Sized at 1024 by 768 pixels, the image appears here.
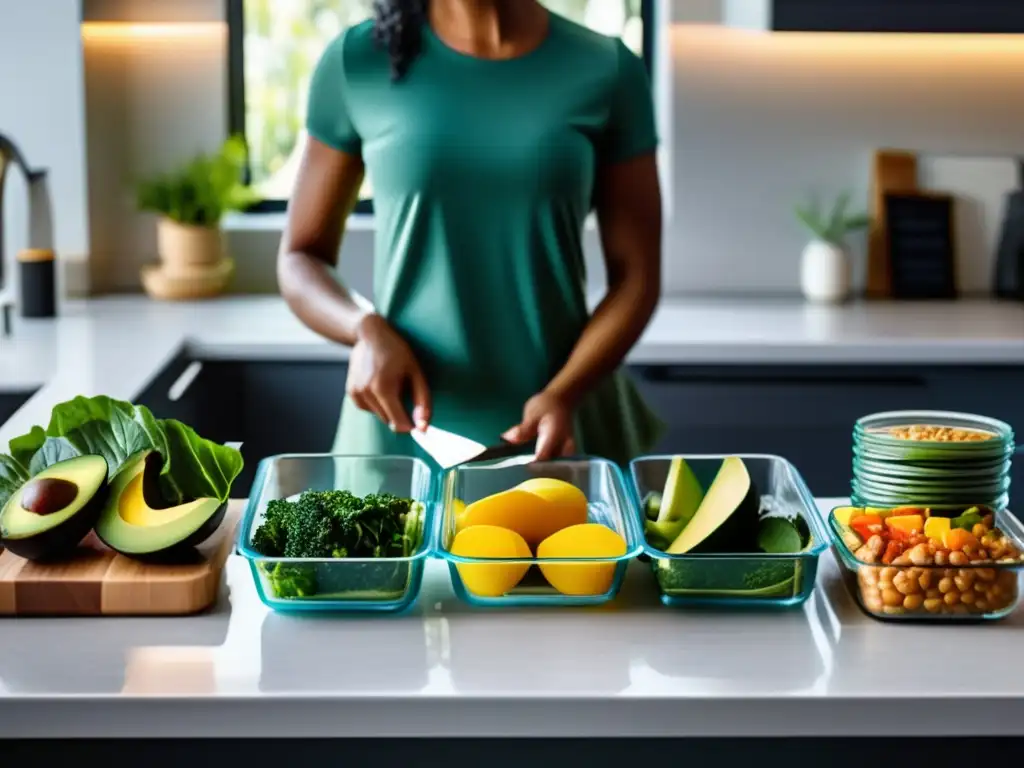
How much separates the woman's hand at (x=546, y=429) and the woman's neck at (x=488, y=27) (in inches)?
19.3

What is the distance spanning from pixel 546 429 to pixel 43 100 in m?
2.10

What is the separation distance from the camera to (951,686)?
1.24 metres

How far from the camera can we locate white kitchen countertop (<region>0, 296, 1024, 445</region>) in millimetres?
2732

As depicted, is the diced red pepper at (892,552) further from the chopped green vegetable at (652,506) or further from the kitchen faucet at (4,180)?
the kitchen faucet at (4,180)

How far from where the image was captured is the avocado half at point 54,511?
142 centimetres

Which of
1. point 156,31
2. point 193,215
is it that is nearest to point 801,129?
point 193,215

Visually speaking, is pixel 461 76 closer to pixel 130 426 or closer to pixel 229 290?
pixel 130 426

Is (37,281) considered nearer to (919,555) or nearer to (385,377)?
(385,377)

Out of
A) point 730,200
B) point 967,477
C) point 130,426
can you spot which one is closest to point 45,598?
point 130,426

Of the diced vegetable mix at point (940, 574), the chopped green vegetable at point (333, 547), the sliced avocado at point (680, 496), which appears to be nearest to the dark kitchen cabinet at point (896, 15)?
the sliced avocado at point (680, 496)

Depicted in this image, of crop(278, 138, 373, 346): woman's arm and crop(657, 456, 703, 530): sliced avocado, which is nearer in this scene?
crop(657, 456, 703, 530): sliced avocado

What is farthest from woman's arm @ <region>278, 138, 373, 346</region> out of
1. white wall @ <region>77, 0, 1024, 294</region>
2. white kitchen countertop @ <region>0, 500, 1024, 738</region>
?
white wall @ <region>77, 0, 1024, 294</region>

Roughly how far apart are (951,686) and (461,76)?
1.06m

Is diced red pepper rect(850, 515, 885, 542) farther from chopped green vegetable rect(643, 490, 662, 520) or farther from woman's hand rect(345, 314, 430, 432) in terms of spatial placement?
woman's hand rect(345, 314, 430, 432)
